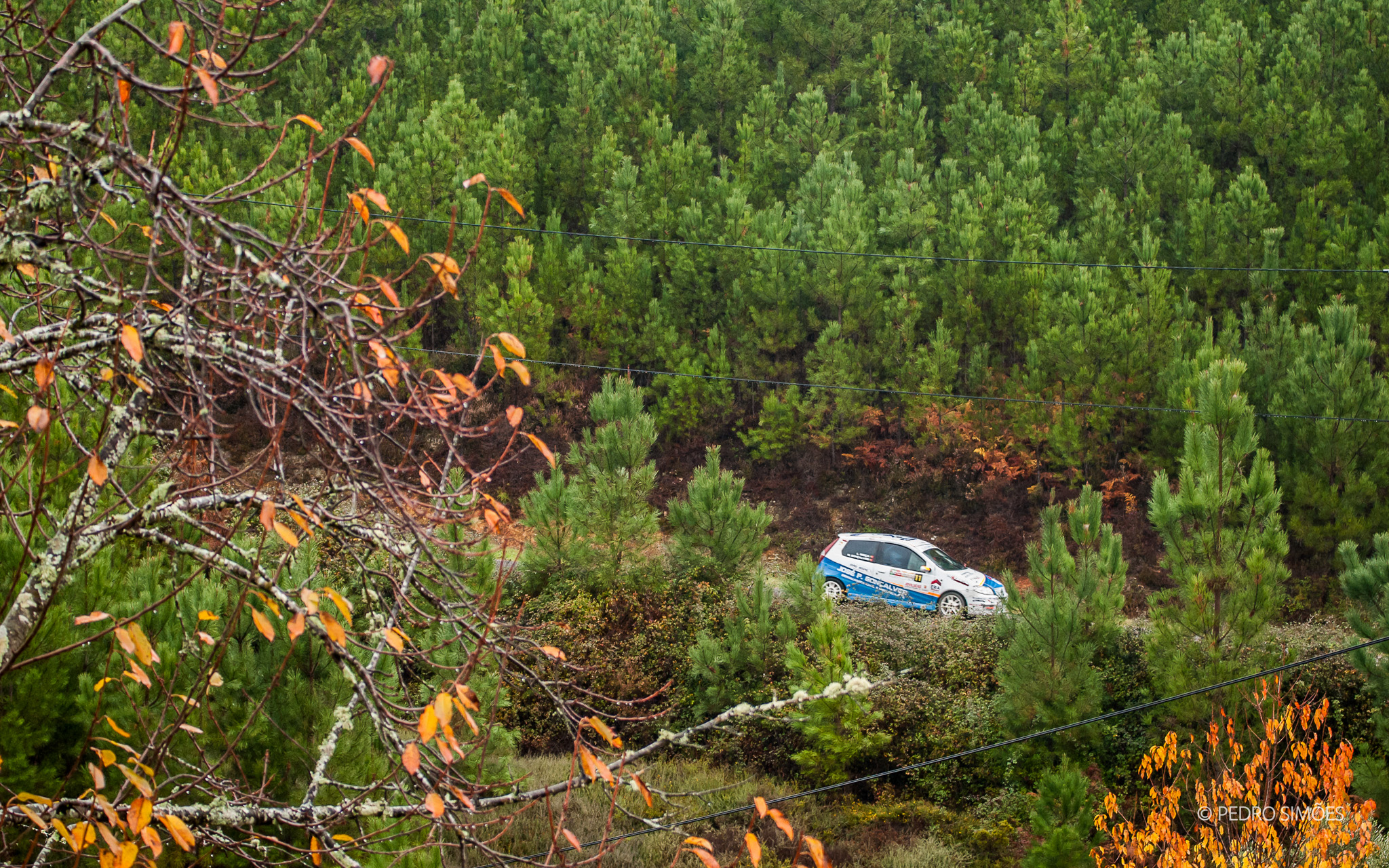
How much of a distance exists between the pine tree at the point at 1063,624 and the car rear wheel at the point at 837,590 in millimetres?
5828

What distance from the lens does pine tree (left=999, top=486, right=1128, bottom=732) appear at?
1098cm

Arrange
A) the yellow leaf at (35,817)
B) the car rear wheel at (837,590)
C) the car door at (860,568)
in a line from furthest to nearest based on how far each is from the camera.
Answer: the car door at (860,568) < the car rear wheel at (837,590) < the yellow leaf at (35,817)

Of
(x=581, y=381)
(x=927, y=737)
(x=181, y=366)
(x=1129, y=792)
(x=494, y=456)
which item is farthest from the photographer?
(x=581, y=381)

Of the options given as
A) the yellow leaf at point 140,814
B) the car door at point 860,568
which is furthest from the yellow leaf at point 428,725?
the car door at point 860,568

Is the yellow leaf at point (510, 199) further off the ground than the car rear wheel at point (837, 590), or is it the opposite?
the yellow leaf at point (510, 199)

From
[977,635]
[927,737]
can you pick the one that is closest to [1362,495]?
[977,635]

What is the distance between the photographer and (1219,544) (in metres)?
10.6

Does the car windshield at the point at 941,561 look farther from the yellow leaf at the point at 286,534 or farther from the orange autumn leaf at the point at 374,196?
the yellow leaf at the point at 286,534

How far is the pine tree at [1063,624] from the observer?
1098cm

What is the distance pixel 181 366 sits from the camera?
2.97m

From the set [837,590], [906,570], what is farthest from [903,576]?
[837,590]

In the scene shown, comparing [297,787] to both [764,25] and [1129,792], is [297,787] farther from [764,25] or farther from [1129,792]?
[764,25]

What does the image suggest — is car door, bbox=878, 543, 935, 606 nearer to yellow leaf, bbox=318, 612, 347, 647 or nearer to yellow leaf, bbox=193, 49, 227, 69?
yellow leaf, bbox=318, 612, 347, 647

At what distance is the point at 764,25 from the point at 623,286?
10.2m
